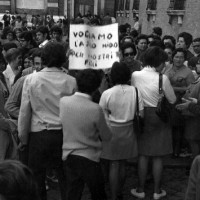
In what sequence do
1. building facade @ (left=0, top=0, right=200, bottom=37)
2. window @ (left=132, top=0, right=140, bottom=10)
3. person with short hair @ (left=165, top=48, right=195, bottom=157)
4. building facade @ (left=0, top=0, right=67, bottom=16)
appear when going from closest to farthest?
person with short hair @ (left=165, top=48, right=195, bottom=157) < building facade @ (left=0, top=0, right=200, bottom=37) < window @ (left=132, top=0, right=140, bottom=10) < building facade @ (left=0, top=0, right=67, bottom=16)

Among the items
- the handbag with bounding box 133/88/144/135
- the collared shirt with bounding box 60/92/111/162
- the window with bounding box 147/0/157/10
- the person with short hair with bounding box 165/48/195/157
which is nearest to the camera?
the collared shirt with bounding box 60/92/111/162

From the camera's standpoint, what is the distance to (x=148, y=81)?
165 inches

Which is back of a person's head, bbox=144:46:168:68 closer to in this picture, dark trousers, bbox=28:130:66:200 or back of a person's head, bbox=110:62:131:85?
back of a person's head, bbox=110:62:131:85

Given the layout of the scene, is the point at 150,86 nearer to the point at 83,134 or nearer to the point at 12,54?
the point at 83,134

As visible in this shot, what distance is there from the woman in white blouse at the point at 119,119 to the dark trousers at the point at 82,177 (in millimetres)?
712

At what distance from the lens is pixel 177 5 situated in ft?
44.2

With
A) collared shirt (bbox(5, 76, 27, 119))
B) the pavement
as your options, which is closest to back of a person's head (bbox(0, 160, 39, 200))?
collared shirt (bbox(5, 76, 27, 119))

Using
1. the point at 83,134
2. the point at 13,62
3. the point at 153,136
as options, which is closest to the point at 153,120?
the point at 153,136

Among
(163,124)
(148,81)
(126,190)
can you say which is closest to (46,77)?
(148,81)

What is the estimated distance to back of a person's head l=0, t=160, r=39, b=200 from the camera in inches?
65.2

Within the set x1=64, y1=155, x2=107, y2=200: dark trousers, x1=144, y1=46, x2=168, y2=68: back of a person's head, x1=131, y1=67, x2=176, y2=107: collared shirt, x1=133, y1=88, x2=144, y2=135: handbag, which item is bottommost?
x1=64, y1=155, x2=107, y2=200: dark trousers

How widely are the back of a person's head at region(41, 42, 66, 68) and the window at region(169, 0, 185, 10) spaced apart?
33.8ft

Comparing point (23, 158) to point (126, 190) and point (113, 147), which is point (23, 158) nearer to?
point (113, 147)

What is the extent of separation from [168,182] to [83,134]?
6.67ft
